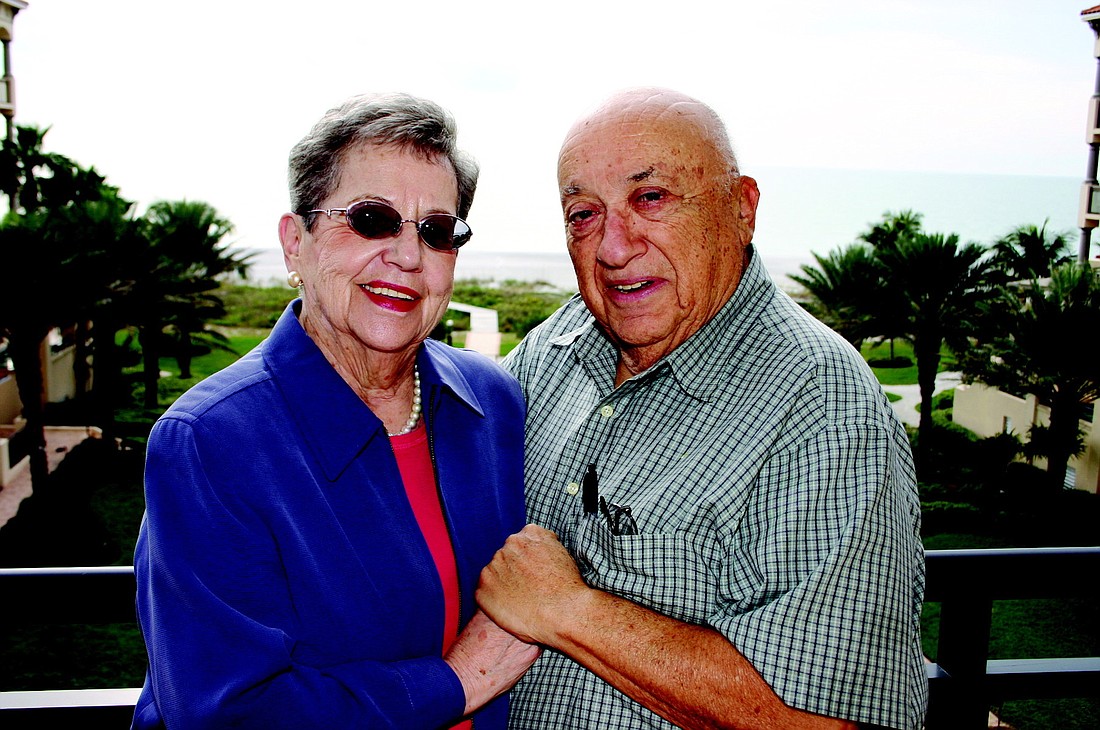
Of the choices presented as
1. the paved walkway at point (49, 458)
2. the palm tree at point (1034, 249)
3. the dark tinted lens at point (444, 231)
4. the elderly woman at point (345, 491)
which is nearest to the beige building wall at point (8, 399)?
the paved walkway at point (49, 458)

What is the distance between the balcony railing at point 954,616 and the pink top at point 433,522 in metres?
0.56

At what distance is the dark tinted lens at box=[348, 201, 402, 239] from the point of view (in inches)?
64.1

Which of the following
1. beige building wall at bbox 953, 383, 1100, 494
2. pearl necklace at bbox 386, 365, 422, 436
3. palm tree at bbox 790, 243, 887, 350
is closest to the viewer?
pearl necklace at bbox 386, 365, 422, 436

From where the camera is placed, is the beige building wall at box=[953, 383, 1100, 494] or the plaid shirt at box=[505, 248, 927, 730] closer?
the plaid shirt at box=[505, 248, 927, 730]

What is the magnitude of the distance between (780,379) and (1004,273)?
16613 millimetres

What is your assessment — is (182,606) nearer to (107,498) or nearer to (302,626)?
(302,626)

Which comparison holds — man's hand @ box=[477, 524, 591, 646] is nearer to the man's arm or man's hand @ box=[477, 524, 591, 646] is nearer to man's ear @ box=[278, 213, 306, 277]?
the man's arm

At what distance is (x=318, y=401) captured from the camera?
1591 millimetres

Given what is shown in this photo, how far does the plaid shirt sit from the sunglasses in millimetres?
519

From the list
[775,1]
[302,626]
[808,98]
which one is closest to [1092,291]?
[302,626]

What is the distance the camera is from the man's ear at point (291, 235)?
5.59ft

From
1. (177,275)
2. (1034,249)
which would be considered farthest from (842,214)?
(177,275)

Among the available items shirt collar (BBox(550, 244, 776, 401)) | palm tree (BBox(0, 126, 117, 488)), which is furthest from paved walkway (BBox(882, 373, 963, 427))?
shirt collar (BBox(550, 244, 776, 401))

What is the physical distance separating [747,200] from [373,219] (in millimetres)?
891
